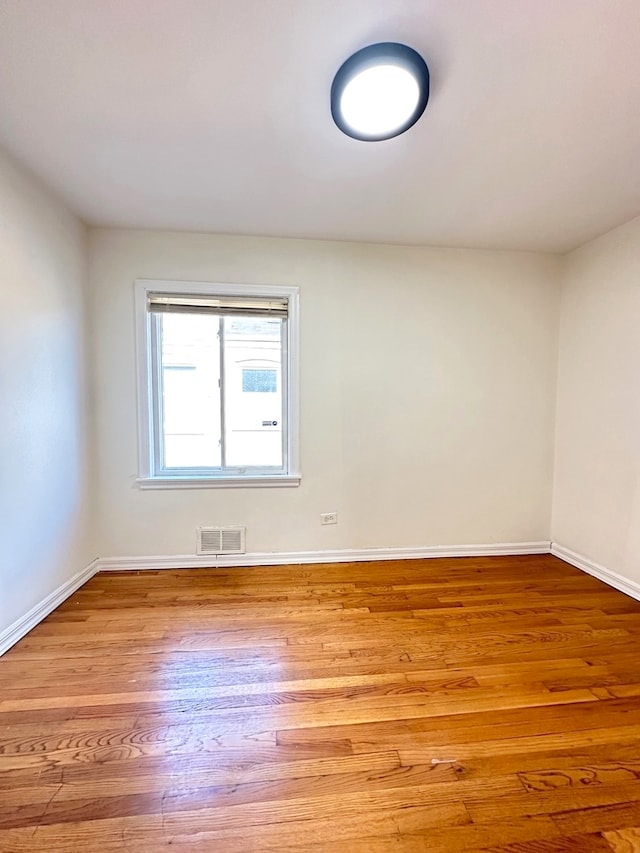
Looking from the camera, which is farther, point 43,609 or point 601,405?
point 601,405

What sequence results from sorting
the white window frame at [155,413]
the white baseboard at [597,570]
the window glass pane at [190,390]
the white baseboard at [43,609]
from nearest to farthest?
the white baseboard at [43,609], the white baseboard at [597,570], the white window frame at [155,413], the window glass pane at [190,390]

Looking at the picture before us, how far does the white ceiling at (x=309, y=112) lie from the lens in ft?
3.72

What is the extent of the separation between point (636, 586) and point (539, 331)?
6.49ft

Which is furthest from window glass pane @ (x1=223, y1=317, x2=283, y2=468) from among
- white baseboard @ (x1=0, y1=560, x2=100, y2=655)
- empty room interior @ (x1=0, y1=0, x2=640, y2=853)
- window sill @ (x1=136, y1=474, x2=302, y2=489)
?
white baseboard @ (x1=0, y1=560, x2=100, y2=655)

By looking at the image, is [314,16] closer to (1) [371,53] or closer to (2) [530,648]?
(1) [371,53]

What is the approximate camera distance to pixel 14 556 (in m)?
1.86

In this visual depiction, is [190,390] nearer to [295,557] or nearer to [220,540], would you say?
[220,540]

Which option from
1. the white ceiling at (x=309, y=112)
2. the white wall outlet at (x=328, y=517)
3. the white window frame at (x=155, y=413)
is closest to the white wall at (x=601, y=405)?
the white ceiling at (x=309, y=112)

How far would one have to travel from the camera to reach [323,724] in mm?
1359

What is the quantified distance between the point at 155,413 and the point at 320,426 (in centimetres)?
128

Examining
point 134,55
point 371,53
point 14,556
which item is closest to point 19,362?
point 14,556

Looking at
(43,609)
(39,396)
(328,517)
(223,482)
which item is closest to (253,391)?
(223,482)

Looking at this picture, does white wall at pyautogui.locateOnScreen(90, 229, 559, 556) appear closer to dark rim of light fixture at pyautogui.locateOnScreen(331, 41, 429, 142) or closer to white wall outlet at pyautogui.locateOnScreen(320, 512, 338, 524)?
white wall outlet at pyautogui.locateOnScreen(320, 512, 338, 524)

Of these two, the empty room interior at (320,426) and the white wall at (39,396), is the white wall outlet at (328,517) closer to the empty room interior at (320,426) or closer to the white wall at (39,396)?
the empty room interior at (320,426)
